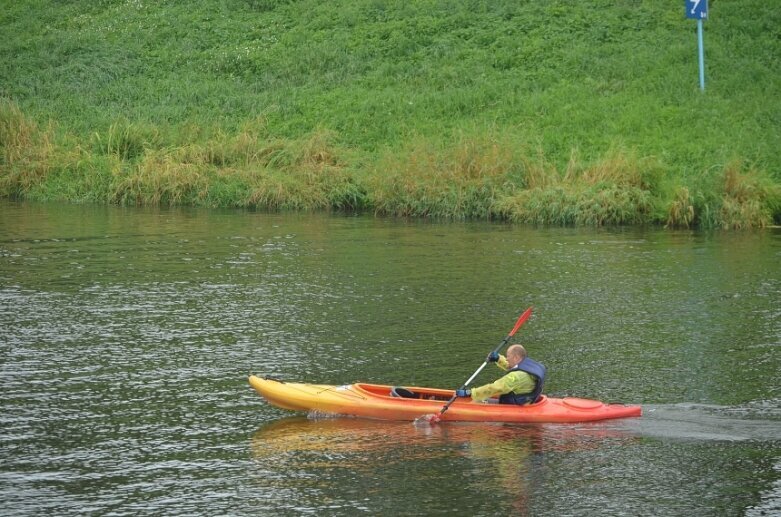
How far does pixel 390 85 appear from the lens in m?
38.6

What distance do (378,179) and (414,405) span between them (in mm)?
18852

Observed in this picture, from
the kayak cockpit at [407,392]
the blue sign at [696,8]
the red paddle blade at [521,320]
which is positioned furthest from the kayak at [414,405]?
the blue sign at [696,8]

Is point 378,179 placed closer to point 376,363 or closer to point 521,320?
point 376,363

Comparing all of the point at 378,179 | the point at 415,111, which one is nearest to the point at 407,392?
the point at 378,179

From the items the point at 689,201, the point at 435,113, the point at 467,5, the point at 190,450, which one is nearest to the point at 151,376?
the point at 190,450

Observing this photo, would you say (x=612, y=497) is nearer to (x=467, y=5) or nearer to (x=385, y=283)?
(x=385, y=283)

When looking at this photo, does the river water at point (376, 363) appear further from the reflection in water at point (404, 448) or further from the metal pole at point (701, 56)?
the metal pole at point (701, 56)

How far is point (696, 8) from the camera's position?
33.3 metres

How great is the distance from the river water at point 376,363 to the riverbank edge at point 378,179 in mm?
1194

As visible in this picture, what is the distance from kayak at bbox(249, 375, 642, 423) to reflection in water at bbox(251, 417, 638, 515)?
4.2 inches

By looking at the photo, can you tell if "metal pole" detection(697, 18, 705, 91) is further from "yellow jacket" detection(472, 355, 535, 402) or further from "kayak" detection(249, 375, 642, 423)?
"yellow jacket" detection(472, 355, 535, 402)

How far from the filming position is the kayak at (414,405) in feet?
42.2

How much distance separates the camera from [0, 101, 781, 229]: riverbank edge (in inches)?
1119

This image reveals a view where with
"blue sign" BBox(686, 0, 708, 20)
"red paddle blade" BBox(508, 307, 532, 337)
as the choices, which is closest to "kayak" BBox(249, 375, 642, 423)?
"red paddle blade" BBox(508, 307, 532, 337)
